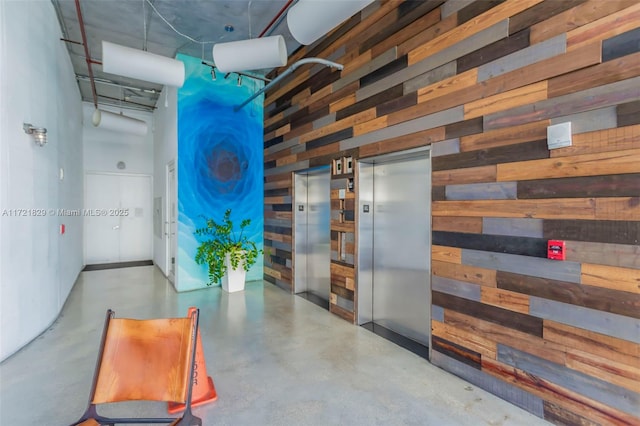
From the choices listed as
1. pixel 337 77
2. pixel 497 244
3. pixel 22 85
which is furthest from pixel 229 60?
pixel 497 244

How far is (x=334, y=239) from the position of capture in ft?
14.2

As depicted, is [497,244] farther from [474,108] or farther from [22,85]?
[22,85]

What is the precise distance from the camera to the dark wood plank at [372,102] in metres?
3.33

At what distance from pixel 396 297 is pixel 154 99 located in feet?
23.6

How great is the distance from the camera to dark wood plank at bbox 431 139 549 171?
2.24 m

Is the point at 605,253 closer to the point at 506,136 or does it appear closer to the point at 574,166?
the point at 574,166

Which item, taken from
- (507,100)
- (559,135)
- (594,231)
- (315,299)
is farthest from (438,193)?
(315,299)

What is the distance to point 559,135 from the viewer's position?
82.8 inches

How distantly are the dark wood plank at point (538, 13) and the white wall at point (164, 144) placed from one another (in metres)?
4.91

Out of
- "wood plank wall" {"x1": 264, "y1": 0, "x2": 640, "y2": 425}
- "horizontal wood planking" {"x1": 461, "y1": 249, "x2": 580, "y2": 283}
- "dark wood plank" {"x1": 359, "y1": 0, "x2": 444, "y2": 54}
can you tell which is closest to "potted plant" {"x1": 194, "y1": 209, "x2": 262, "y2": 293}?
"wood plank wall" {"x1": 264, "y1": 0, "x2": 640, "y2": 425}

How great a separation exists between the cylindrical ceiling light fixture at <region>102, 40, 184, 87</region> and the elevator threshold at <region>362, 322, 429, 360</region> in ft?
12.7

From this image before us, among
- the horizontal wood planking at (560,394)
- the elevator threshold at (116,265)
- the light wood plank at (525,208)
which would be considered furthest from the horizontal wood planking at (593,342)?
the elevator threshold at (116,265)

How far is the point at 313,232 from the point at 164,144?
12.4 ft

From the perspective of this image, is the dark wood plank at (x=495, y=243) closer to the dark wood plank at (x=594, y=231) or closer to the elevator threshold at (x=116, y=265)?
the dark wood plank at (x=594, y=231)
